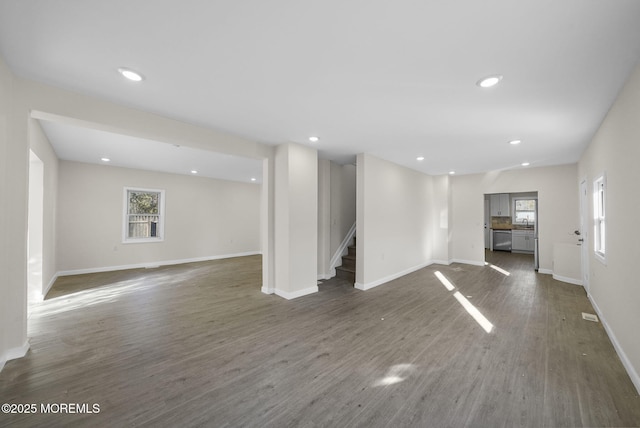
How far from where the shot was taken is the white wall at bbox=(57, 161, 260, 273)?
238 inches

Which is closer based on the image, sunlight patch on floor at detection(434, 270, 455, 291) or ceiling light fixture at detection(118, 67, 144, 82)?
ceiling light fixture at detection(118, 67, 144, 82)

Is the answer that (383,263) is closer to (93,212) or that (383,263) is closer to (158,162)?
(158,162)

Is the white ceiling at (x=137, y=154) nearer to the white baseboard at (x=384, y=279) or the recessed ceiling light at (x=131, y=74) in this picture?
the recessed ceiling light at (x=131, y=74)

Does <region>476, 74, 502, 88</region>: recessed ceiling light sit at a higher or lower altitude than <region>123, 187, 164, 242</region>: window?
higher

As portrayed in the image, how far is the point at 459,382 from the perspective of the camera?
215cm

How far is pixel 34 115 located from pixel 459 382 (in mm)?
4563

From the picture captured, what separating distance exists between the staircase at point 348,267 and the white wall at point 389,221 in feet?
2.13

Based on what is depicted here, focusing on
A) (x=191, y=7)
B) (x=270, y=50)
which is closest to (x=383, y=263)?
(x=270, y=50)

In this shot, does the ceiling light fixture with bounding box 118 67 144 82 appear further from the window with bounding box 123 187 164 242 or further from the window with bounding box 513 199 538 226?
→ the window with bounding box 513 199 538 226

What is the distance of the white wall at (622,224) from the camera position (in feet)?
6.97

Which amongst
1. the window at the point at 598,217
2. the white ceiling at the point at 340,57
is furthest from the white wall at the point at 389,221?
the window at the point at 598,217

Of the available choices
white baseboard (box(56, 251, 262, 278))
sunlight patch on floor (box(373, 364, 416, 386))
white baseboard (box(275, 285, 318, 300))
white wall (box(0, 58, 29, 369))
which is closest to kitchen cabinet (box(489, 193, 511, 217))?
white baseboard (box(275, 285, 318, 300))

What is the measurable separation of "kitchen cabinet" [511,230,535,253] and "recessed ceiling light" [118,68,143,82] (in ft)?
36.6

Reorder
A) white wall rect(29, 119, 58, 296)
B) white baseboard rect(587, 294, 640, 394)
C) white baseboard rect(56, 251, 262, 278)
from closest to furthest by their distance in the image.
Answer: white baseboard rect(587, 294, 640, 394)
white wall rect(29, 119, 58, 296)
white baseboard rect(56, 251, 262, 278)
